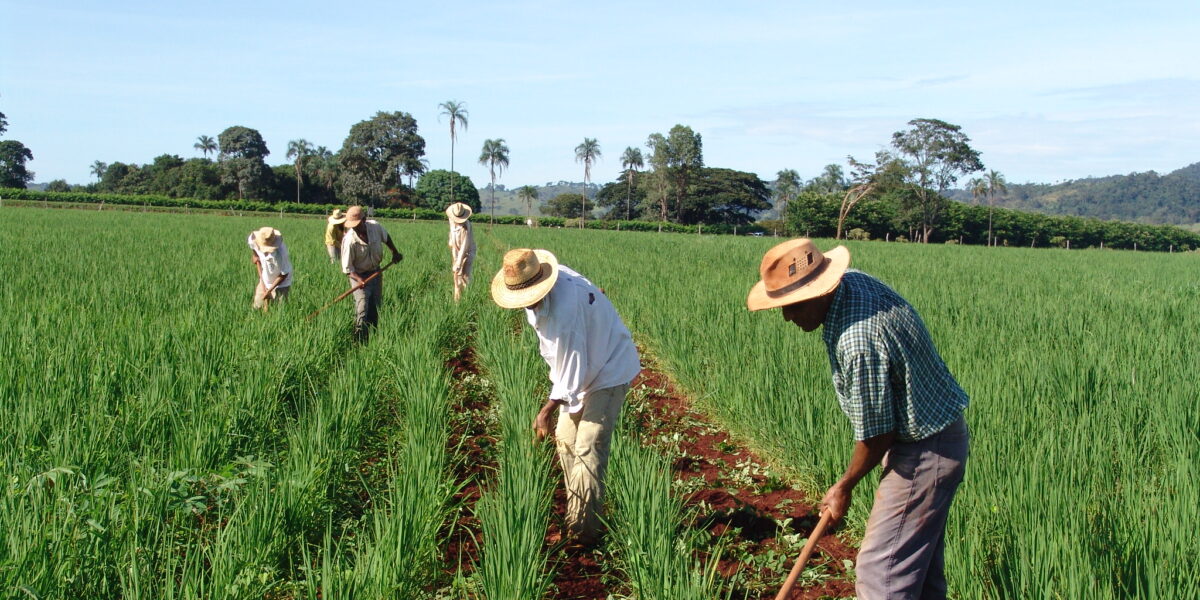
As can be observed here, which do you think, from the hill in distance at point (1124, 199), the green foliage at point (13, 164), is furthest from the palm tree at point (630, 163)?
the hill in distance at point (1124, 199)

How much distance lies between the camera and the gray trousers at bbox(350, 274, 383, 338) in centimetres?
631

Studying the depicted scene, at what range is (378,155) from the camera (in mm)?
59969

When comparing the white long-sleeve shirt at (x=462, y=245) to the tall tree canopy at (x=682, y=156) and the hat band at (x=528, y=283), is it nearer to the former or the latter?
the hat band at (x=528, y=283)

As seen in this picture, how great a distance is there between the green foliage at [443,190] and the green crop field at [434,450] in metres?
61.0

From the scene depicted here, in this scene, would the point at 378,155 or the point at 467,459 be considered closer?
the point at 467,459

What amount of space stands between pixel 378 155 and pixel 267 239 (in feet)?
186

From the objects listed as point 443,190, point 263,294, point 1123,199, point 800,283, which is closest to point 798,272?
point 800,283

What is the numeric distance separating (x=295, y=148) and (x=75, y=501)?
66.8m

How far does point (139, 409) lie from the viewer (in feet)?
11.7

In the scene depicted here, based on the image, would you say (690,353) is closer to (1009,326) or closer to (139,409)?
(1009,326)

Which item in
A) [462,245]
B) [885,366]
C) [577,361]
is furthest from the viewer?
[462,245]

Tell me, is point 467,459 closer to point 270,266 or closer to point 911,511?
point 911,511

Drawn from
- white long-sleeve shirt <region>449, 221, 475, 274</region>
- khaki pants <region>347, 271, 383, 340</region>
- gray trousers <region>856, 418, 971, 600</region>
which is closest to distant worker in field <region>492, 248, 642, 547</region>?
gray trousers <region>856, 418, 971, 600</region>

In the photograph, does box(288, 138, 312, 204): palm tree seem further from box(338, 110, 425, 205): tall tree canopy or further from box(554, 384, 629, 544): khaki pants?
box(554, 384, 629, 544): khaki pants
